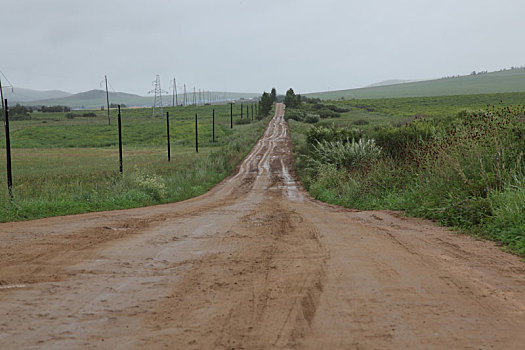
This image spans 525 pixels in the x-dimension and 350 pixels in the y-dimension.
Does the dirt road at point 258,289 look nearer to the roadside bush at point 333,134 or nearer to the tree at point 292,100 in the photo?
the roadside bush at point 333,134

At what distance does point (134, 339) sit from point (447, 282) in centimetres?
337

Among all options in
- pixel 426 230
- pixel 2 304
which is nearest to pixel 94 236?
pixel 2 304

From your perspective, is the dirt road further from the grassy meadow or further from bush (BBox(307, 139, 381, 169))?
bush (BBox(307, 139, 381, 169))

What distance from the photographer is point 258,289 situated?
15.3 feet

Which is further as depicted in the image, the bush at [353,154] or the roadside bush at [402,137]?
the bush at [353,154]

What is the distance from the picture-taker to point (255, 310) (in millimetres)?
4059

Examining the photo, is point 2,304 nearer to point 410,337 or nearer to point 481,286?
point 410,337

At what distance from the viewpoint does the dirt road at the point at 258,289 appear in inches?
138

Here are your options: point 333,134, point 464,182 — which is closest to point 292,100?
point 333,134

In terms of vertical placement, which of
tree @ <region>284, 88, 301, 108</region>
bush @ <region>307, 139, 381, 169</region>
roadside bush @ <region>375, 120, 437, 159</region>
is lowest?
bush @ <region>307, 139, 381, 169</region>

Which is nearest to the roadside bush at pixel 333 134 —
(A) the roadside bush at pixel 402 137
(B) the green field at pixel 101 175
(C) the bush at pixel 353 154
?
(C) the bush at pixel 353 154

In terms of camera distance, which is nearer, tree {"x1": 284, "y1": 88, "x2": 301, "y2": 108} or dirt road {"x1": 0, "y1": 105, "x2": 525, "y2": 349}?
dirt road {"x1": 0, "y1": 105, "x2": 525, "y2": 349}

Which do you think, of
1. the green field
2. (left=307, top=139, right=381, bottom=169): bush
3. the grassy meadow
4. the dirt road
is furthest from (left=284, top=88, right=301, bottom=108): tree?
the dirt road

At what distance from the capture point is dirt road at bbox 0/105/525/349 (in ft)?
11.5
